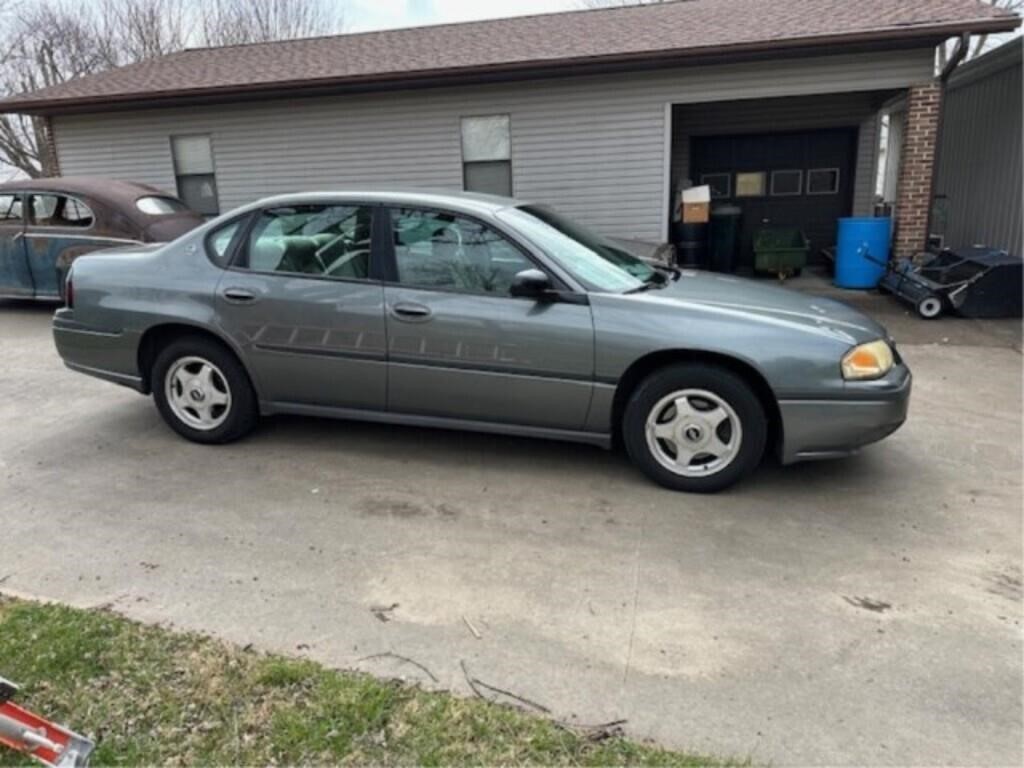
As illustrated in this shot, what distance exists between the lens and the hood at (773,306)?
3.82 m

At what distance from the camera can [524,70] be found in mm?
10039

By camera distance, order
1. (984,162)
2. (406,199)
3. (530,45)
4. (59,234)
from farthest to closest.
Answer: (530,45) → (984,162) → (59,234) → (406,199)

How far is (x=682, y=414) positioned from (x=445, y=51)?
9.16 meters

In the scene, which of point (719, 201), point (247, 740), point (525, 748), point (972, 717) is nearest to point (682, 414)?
point (972, 717)

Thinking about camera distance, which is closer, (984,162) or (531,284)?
(531,284)

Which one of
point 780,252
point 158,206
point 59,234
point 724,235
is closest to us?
point 59,234

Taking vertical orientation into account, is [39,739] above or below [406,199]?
below

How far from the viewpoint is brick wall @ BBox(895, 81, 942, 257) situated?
923 centimetres

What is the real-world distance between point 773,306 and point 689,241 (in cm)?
770

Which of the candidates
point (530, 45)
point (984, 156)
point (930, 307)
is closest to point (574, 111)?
point (530, 45)

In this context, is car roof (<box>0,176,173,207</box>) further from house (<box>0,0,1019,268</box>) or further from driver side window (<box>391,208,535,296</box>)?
driver side window (<box>391,208,535,296</box>)

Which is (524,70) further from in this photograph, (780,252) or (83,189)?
(83,189)

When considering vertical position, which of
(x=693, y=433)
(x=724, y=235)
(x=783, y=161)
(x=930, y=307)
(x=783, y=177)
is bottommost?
(x=930, y=307)

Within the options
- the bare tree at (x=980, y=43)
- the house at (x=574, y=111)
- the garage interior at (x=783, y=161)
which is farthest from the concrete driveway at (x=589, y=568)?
the garage interior at (x=783, y=161)
